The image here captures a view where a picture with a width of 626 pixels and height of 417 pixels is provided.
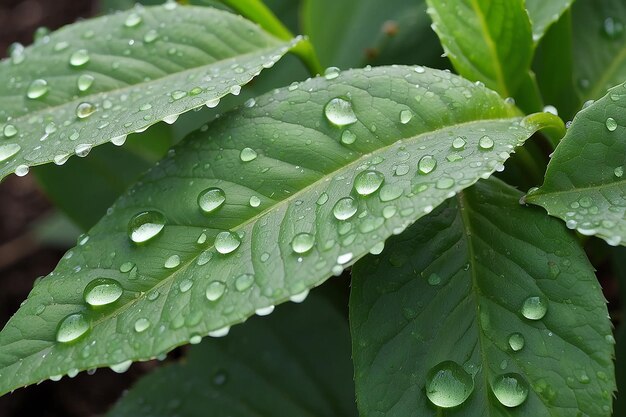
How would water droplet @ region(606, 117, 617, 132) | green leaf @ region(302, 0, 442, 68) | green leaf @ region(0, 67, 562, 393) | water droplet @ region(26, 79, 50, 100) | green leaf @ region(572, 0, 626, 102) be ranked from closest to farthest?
green leaf @ region(0, 67, 562, 393) → water droplet @ region(606, 117, 617, 132) → water droplet @ region(26, 79, 50, 100) → green leaf @ region(572, 0, 626, 102) → green leaf @ region(302, 0, 442, 68)

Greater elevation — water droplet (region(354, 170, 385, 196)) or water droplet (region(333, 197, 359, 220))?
water droplet (region(333, 197, 359, 220))

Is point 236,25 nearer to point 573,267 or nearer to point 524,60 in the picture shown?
point 524,60

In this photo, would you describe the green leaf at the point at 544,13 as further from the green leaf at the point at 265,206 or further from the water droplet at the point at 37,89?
the water droplet at the point at 37,89

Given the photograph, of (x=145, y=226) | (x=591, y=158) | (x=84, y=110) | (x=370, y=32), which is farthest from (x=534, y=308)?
(x=370, y=32)

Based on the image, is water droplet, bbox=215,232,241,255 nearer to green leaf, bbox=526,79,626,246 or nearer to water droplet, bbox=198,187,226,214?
water droplet, bbox=198,187,226,214

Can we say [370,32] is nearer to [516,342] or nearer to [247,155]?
[247,155]

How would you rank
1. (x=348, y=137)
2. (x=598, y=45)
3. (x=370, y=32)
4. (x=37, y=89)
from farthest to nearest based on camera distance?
(x=370, y=32)
(x=598, y=45)
(x=37, y=89)
(x=348, y=137)

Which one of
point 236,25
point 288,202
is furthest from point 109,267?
point 236,25

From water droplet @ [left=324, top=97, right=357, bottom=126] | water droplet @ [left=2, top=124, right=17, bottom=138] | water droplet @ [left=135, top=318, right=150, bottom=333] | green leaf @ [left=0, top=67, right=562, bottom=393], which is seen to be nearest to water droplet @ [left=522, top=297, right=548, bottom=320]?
green leaf @ [left=0, top=67, right=562, bottom=393]
